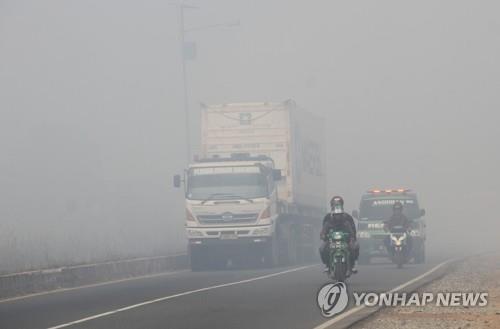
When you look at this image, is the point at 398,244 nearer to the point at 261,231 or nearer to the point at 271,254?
the point at 261,231

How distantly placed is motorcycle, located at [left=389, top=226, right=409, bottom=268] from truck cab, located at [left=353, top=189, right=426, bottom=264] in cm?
272

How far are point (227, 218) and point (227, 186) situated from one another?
2.90 ft

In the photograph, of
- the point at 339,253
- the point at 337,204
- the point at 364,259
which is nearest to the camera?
the point at 337,204

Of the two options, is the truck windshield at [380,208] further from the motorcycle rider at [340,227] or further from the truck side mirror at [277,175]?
the motorcycle rider at [340,227]

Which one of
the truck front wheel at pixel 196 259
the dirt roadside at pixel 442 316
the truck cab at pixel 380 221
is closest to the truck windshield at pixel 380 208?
the truck cab at pixel 380 221

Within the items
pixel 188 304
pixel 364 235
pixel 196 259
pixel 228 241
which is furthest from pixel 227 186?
pixel 188 304

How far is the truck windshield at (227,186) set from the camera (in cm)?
3459

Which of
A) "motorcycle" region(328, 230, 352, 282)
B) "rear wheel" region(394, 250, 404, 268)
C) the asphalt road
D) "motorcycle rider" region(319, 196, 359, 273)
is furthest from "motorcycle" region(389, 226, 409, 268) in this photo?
"motorcycle" region(328, 230, 352, 282)

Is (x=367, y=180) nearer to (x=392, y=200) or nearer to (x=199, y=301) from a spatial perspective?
(x=392, y=200)

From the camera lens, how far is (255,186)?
34781 millimetres

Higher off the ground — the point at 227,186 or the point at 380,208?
the point at 227,186

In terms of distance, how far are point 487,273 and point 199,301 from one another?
11.1 meters

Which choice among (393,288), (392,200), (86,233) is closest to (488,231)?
(86,233)

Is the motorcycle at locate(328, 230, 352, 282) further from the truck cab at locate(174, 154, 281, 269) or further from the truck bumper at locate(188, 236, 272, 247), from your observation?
the truck bumper at locate(188, 236, 272, 247)
